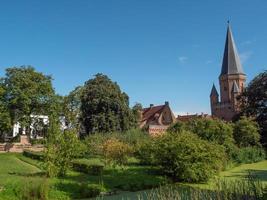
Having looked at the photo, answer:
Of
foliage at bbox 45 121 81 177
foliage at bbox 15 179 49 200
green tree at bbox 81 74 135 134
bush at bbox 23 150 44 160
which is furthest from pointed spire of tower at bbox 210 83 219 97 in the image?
foliage at bbox 15 179 49 200

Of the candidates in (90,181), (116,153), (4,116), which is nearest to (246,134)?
(116,153)

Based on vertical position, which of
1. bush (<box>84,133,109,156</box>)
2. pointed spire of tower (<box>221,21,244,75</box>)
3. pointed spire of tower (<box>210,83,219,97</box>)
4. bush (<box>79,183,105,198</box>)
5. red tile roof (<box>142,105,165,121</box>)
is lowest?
bush (<box>79,183,105,198</box>)

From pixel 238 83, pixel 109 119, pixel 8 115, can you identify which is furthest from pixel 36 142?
pixel 238 83

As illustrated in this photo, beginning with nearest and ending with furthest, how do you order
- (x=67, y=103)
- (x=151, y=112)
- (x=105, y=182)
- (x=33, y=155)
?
(x=105, y=182), (x=33, y=155), (x=67, y=103), (x=151, y=112)

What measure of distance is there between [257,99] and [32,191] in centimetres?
4730

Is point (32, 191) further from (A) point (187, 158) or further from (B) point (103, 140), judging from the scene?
(B) point (103, 140)

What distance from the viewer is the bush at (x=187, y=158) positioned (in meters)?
22.1

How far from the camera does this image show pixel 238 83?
95.4m

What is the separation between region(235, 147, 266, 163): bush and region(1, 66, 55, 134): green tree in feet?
86.8

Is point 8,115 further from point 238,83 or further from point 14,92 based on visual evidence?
point 238,83

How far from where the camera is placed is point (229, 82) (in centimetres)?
9525

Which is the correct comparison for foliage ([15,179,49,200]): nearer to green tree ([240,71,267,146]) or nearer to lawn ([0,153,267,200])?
lawn ([0,153,267,200])

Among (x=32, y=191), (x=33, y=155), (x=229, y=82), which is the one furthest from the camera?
(x=229, y=82)

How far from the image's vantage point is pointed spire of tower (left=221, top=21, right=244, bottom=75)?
3563 inches
